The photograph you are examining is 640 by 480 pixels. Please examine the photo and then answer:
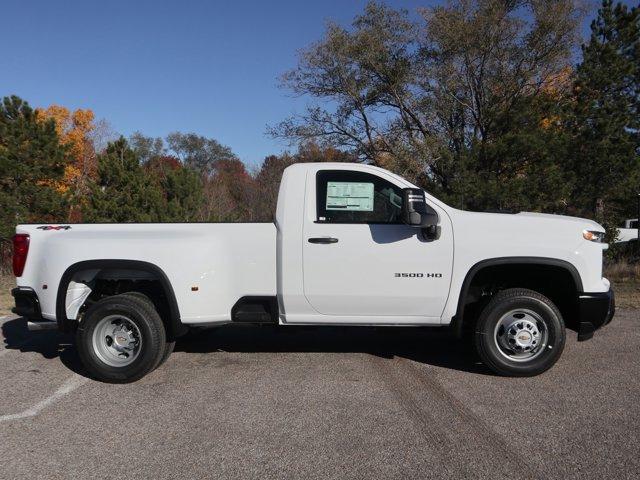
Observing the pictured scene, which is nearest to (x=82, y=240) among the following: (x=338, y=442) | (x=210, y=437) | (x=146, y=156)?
(x=210, y=437)

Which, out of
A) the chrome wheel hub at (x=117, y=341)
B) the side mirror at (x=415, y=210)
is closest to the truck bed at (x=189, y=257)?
the chrome wheel hub at (x=117, y=341)

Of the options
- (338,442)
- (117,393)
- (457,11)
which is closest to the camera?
(338,442)

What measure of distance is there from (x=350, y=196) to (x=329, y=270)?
0.75 metres

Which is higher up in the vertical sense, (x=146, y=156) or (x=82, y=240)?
(x=146, y=156)

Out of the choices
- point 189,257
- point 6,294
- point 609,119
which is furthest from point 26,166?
point 609,119

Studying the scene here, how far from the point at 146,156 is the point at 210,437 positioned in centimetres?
5932

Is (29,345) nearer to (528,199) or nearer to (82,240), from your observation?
(82,240)

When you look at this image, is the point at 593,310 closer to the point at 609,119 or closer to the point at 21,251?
the point at 21,251

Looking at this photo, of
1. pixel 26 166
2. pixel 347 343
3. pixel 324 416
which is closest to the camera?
pixel 324 416

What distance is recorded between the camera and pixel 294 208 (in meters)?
5.34

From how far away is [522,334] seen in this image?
17.1ft

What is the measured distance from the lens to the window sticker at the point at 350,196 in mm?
5353

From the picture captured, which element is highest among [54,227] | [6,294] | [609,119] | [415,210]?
[609,119]

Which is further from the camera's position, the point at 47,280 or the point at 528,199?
the point at 528,199
